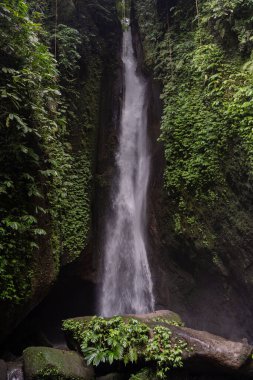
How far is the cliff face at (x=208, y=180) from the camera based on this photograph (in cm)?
771

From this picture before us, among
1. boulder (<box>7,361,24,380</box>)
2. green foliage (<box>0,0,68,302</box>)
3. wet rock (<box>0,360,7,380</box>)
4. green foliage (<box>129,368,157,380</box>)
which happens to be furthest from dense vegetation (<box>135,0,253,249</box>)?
wet rock (<box>0,360,7,380</box>)

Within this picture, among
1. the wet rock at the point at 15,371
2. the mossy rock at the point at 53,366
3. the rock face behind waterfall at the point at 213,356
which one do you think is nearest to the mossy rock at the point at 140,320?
the rock face behind waterfall at the point at 213,356

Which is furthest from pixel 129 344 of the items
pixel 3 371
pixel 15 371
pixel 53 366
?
pixel 3 371

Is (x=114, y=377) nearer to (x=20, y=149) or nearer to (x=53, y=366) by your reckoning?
(x=53, y=366)

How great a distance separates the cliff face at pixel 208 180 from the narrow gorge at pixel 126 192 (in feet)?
0.12

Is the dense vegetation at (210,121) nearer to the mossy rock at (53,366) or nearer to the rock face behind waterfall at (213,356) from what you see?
the rock face behind waterfall at (213,356)

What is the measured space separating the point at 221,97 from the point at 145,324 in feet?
18.6

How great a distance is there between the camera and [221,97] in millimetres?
8117

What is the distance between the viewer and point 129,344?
5.92 meters

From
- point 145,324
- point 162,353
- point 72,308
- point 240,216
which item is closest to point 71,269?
point 72,308

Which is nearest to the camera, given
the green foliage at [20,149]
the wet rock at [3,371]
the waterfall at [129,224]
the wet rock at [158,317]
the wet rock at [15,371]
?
the wet rock at [3,371]

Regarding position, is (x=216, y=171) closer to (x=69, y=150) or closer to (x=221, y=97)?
(x=221, y=97)

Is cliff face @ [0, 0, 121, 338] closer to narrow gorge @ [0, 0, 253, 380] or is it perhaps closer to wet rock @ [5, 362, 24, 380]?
narrow gorge @ [0, 0, 253, 380]

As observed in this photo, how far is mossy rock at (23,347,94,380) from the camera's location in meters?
5.28
